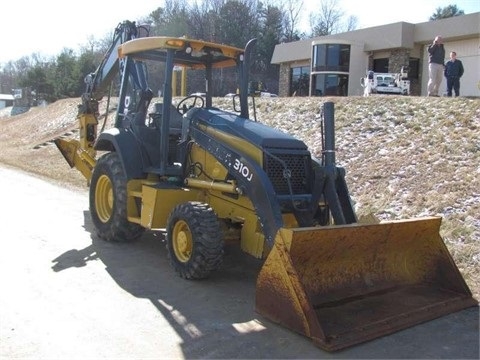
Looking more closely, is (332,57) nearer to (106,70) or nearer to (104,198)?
(106,70)

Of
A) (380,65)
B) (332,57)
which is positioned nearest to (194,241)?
(332,57)

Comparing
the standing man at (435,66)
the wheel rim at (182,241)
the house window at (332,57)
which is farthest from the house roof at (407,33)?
the wheel rim at (182,241)

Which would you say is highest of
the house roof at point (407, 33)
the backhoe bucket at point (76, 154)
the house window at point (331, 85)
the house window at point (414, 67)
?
the house roof at point (407, 33)

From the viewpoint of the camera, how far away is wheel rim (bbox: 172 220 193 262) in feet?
18.9

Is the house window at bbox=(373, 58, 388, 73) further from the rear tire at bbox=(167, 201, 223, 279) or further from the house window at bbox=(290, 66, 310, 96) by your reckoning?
the rear tire at bbox=(167, 201, 223, 279)

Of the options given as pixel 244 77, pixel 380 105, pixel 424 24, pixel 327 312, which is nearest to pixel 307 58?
pixel 424 24

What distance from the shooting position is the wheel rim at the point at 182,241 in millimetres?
5762

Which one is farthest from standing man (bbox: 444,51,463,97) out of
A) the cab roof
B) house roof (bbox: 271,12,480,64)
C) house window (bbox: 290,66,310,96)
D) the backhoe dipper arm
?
house window (bbox: 290,66,310,96)

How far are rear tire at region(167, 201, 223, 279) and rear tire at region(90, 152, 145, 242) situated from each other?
1368 millimetres

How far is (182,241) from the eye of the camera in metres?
5.82

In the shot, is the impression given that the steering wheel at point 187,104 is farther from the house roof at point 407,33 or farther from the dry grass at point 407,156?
A: the house roof at point 407,33

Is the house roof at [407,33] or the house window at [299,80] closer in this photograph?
the house roof at [407,33]

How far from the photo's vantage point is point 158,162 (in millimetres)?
7145

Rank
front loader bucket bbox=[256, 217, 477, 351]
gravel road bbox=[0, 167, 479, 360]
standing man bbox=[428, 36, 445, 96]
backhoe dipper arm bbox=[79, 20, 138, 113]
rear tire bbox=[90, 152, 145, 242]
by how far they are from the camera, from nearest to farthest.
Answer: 1. gravel road bbox=[0, 167, 479, 360]
2. front loader bucket bbox=[256, 217, 477, 351]
3. rear tire bbox=[90, 152, 145, 242]
4. backhoe dipper arm bbox=[79, 20, 138, 113]
5. standing man bbox=[428, 36, 445, 96]
